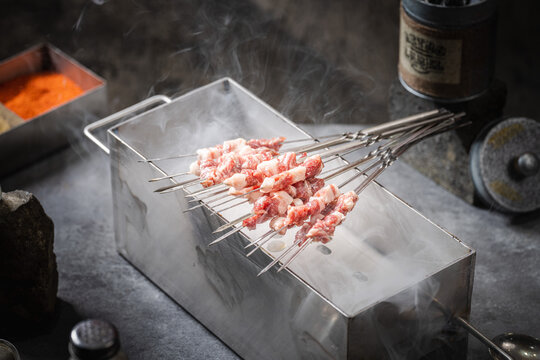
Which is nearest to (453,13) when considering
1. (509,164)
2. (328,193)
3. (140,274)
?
(509,164)

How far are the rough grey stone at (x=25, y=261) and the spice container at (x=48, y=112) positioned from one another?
0.94 metres

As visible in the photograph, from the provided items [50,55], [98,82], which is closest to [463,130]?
[98,82]

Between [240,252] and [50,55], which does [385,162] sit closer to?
[240,252]

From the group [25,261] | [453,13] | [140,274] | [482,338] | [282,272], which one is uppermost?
[453,13]

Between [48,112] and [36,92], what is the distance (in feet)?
1.01

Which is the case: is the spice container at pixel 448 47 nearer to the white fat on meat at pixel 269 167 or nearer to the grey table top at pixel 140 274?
the grey table top at pixel 140 274

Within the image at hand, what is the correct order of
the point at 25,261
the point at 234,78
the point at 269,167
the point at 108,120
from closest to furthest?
the point at 269,167
the point at 25,261
the point at 108,120
the point at 234,78

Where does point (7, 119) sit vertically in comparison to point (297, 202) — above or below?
below

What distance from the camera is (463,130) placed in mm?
3586

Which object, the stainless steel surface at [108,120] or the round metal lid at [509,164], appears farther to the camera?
the round metal lid at [509,164]

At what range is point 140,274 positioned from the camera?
134 inches

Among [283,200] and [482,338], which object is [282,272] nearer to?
[283,200]

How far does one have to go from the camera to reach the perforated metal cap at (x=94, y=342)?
210 cm

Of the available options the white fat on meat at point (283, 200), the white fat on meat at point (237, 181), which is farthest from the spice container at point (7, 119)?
the white fat on meat at point (283, 200)
